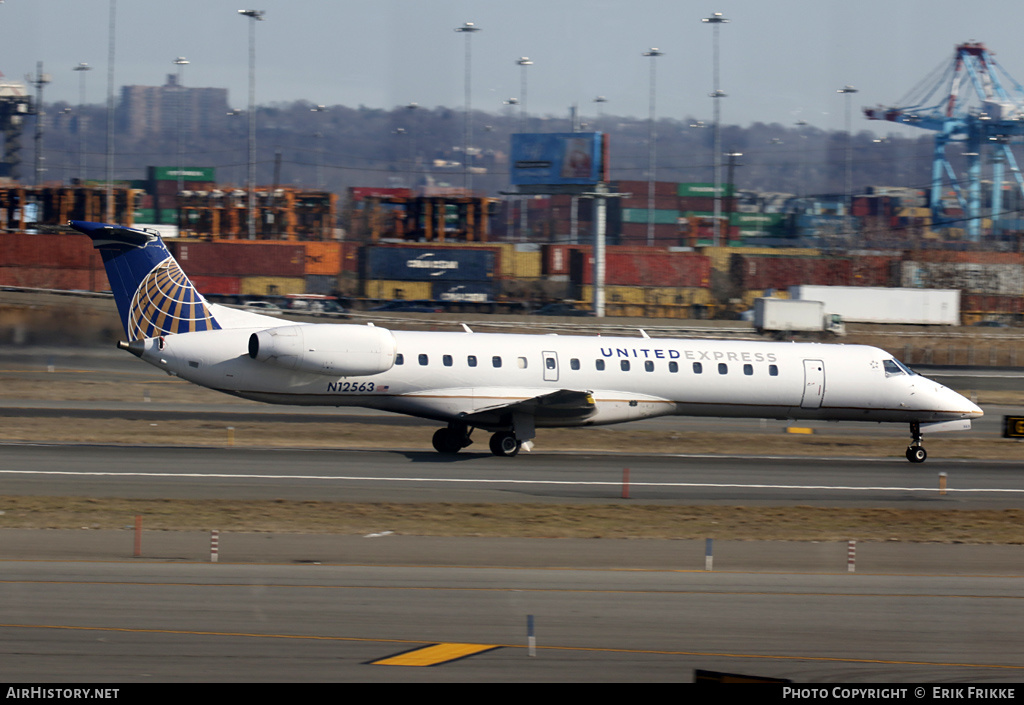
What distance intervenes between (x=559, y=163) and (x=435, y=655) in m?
65.5

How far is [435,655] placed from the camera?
11344mm

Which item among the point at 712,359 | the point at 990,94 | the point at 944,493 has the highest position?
the point at 990,94

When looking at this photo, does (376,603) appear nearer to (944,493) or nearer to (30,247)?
(944,493)

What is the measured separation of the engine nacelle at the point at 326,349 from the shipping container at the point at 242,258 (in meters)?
55.4

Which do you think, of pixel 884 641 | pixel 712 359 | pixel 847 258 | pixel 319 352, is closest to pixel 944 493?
pixel 712 359

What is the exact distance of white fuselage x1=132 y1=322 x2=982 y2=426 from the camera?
25375 millimetres

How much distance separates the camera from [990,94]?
132125 millimetres

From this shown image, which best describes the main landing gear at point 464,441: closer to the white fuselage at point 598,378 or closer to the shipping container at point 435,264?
the white fuselage at point 598,378

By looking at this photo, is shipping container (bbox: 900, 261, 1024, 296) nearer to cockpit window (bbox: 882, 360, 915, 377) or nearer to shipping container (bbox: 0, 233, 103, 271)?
cockpit window (bbox: 882, 360, 915, 377)

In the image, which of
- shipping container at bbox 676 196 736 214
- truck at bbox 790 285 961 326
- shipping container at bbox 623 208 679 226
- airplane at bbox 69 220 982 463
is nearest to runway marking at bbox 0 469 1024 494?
airplane at bbox 69 220 982 463

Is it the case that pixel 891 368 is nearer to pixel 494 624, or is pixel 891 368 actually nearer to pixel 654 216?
pixel 494 624

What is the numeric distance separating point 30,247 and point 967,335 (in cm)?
6036

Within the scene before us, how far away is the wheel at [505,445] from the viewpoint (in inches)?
1057

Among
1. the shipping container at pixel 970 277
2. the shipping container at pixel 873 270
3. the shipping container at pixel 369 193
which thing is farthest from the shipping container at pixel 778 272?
the shipping container at pixel 369 193
